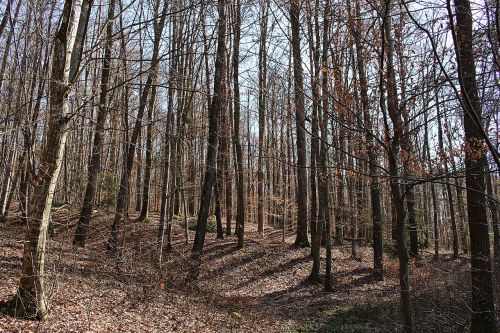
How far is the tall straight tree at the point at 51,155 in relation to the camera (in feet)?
16.5

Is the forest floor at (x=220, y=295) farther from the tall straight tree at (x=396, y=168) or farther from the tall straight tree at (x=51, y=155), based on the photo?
the tall straight tree at (x=396, y=168)

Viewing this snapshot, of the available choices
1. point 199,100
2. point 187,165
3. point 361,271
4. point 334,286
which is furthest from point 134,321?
point 199,100

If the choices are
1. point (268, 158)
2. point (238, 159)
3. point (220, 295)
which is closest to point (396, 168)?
point (268, 158)

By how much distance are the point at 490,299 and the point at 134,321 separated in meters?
6.01

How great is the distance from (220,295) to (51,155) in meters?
6.46

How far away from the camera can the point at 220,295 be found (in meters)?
10.2

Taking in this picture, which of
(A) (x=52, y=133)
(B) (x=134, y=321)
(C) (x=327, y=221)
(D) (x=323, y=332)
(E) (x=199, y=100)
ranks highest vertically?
(E) (x=199, y=100)

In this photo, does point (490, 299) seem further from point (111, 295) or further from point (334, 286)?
point (111, 295)

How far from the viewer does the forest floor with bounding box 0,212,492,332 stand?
21.3 ft

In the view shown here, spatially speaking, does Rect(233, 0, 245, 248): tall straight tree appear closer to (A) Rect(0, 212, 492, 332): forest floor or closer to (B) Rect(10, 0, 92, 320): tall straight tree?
(A) Rect(0, 212, 492, 332): forest floor

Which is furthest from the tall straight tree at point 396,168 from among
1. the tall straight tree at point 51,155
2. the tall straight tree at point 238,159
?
the tall straight tree at point 238,159

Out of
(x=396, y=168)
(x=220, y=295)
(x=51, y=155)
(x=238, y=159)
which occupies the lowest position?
(x=220, y=295)

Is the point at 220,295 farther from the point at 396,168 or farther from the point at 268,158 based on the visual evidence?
the point at 396,168

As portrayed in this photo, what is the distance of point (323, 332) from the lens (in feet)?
26.8
